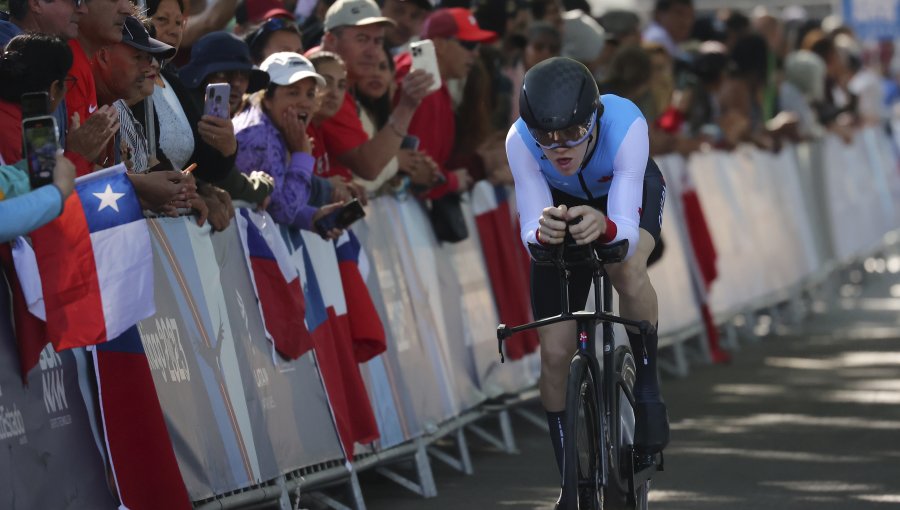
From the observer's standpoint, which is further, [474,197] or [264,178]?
[474,197]

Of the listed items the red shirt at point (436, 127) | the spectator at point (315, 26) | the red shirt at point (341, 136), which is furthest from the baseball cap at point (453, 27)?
the red shirt at point (341, 136)

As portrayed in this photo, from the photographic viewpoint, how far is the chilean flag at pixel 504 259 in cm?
1209

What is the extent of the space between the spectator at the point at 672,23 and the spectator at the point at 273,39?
8.79 meters

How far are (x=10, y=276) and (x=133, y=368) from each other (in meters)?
0.77

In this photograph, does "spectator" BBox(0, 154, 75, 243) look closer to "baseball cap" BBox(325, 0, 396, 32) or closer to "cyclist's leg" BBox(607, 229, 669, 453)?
"cyclist's leg" BBox(607, 229, 669, 453)

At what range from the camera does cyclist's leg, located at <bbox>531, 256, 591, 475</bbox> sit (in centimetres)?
773

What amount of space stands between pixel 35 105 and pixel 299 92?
10.3ft

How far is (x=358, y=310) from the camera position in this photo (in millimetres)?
9461

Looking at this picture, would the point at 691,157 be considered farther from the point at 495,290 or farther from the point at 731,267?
the point at 495,290

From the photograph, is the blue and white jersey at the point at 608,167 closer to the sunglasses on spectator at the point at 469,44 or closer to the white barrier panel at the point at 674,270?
the sunglasses on spectator at the point at 469,44

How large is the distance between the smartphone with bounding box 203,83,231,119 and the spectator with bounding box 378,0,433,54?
407 centimetres

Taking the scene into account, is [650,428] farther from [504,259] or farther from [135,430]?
[504,259]

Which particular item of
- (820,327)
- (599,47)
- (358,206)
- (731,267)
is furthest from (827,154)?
(358,206)

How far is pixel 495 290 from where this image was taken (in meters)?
12.1
